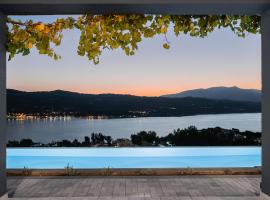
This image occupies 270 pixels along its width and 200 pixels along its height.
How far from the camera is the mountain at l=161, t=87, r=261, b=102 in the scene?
1736 cm

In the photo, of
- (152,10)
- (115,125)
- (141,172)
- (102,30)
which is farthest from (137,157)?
(152,10)

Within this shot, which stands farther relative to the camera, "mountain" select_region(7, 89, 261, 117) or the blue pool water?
"mountain" select_region(7, 89, 261, 117)

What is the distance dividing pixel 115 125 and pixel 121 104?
1033mm

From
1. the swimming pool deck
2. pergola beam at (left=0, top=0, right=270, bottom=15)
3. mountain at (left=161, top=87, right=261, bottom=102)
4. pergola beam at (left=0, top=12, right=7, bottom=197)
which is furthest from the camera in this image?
mountain at (left=161, top=87, right=261, bottom=102)

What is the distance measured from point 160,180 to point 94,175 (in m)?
→ 1.12

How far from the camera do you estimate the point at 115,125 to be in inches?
733

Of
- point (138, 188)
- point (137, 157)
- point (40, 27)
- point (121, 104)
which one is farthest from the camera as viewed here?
point (121, 104)

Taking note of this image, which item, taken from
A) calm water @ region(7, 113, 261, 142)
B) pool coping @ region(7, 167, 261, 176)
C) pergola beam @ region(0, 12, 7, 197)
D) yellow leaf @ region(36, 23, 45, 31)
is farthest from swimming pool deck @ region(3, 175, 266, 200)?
calm water @ region(7, 113, 261, 142)

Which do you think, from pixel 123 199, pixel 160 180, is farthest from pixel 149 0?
pixel 160 180

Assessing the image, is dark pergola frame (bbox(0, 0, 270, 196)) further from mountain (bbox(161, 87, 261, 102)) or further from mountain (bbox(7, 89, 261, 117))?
mountain (bbox(7, 89, 261, 117))

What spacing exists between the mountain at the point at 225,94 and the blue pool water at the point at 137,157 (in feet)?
19.0

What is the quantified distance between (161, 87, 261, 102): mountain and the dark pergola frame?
1270 cm

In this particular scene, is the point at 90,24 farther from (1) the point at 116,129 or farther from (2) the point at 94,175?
(1) the point at 116,129

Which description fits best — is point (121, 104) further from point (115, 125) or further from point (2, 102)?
point (2, 102)
